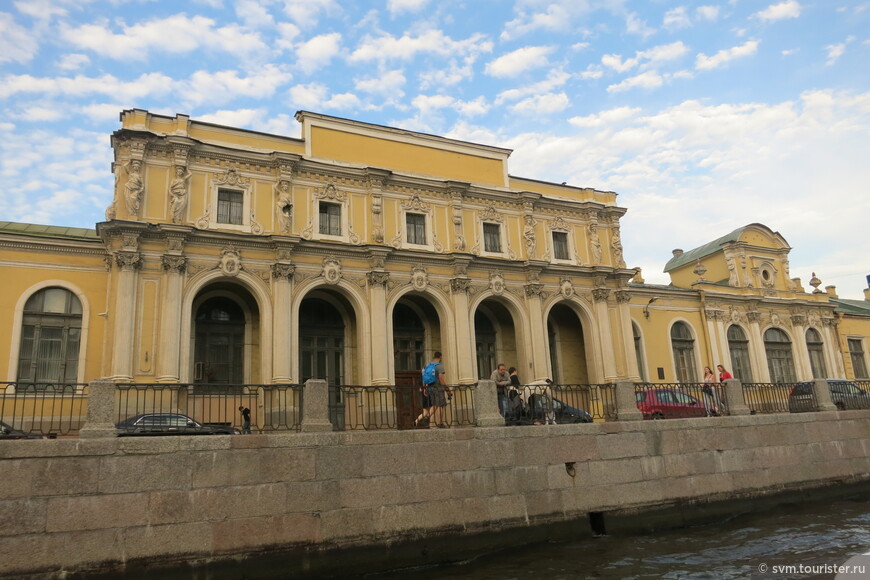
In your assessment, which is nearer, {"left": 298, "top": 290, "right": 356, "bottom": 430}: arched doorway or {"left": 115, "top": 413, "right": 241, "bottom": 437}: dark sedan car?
{"left": 115, "top": 413, "right": 241, "bottom": 437}: dark sedan car

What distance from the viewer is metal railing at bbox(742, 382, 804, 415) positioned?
1789 centimetres

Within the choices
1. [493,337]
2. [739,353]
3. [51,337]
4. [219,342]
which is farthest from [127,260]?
[739,353]

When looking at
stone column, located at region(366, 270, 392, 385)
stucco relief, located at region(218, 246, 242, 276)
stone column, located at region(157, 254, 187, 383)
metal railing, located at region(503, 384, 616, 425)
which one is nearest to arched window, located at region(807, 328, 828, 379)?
metal railing, located at region(503, 384, 616, 425)

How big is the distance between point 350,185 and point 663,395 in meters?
13.1

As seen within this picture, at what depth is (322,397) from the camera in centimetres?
1185

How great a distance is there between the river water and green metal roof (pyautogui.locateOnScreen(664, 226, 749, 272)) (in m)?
24.0

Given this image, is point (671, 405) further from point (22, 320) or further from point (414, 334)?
point (22, 320)

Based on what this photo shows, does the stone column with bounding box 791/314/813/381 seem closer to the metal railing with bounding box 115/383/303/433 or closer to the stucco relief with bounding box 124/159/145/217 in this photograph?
the metal railing with bounding box 115/383/303/433

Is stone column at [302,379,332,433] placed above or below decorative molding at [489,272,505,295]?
below

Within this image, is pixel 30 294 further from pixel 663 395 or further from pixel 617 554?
pixel 663 395

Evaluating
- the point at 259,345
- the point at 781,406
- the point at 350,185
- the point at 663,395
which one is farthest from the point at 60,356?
the point at 781,406

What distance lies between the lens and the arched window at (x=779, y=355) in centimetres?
3431

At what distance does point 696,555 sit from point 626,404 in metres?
4.13

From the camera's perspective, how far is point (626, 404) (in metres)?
15.0
